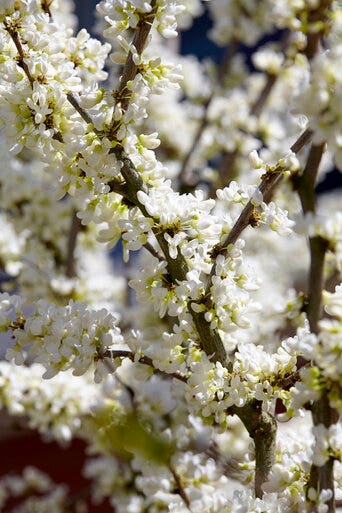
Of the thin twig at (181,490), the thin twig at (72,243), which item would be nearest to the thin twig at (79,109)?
the thin twig at (181,490)

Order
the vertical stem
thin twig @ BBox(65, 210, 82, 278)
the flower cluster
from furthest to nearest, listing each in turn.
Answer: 1. thin twig @ BBox(65, 210, 82, 278)
2. the flower cluster
3. the vertical stem

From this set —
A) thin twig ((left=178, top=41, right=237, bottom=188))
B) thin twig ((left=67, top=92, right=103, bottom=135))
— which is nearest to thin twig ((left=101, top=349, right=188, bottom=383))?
thin twig ((left=67, top=92, right=103, bottom=135))

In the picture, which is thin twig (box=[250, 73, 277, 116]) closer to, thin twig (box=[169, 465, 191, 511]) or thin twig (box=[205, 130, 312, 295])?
thin twig (box=[205, 130, 312, 295])

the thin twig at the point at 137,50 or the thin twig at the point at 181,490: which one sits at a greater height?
the thin twig at the point at 137,50

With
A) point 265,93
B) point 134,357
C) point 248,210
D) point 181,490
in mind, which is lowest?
point 265,93

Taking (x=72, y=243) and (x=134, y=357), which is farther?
(x=72, y=243)

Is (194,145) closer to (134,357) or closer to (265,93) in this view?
(265,93)

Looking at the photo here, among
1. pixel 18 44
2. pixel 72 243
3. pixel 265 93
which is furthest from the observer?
pixel 265 93

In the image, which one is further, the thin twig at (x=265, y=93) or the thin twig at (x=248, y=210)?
the thin twig at (x=265, y=93)

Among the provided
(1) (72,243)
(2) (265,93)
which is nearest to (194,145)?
(2) (265,93)

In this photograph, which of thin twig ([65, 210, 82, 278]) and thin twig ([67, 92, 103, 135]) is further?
thin twig ([65, 210, 82, 278])

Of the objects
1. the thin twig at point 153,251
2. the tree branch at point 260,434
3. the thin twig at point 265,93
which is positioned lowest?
the thin twig at point 265,93

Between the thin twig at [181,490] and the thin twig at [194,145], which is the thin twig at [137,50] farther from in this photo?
the thin twig at [194,145]
